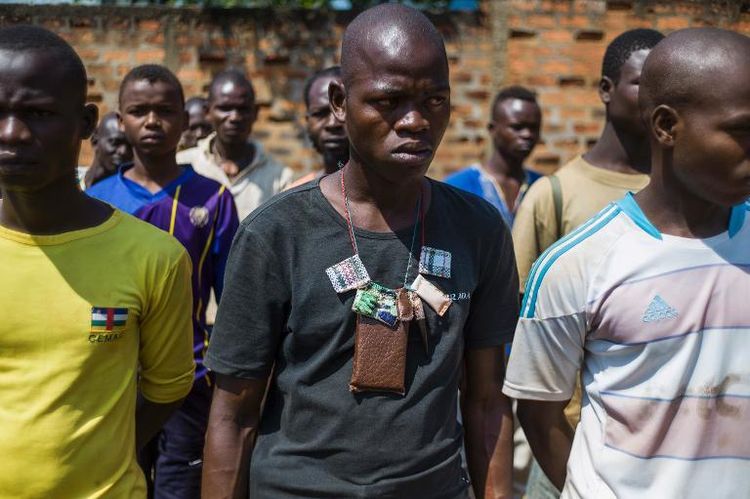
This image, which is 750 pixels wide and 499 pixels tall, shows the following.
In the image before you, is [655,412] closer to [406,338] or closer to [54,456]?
[406,338]

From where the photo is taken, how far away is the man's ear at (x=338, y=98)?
2342 millimetres

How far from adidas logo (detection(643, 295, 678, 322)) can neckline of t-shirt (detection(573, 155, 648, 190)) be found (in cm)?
150

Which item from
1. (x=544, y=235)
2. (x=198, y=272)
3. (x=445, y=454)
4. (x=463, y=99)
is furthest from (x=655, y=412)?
(x=463, y=99)

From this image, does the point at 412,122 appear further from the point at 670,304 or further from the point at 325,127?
the point at 325,127

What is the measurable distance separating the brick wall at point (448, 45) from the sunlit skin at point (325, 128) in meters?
2.37

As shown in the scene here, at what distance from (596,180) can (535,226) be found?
30 cm

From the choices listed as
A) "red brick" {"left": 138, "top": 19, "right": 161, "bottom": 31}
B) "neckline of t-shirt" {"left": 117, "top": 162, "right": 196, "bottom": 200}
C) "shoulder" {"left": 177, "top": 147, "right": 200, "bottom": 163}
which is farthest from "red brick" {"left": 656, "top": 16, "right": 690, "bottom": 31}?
"neckline of t-shirt" {"left": 117, "top": 162, "right": 196, "bottom": 200}

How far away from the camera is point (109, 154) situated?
534cm

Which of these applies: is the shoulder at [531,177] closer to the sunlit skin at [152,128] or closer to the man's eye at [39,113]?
the sunlit skin at [152,128]

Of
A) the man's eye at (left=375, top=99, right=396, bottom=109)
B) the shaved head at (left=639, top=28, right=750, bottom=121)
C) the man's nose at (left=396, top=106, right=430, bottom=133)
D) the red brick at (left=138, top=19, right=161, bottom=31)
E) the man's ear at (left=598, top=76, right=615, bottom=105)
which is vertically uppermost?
the red brick at (left=138, top=19, right=161, bottom=31)

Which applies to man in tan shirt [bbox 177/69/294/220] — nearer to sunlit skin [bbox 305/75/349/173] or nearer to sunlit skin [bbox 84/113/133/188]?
sunlit skin [bbox 84/113/133/188]

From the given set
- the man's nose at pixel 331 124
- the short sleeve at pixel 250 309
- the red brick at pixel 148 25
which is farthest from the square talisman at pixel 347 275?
the red brick at pixel 148 25

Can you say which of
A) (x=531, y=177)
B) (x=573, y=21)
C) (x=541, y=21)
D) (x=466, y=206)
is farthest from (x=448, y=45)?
(x=466, y=206)

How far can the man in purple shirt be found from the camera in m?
3.86
